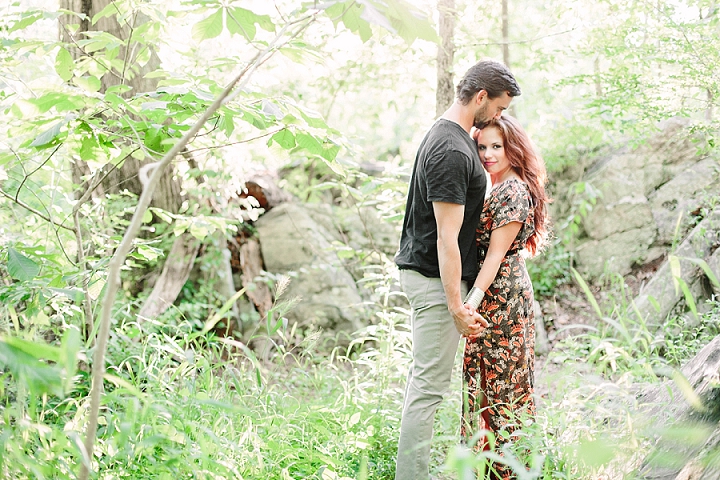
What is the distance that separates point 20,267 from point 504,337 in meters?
2.16

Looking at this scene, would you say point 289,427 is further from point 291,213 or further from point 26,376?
point 291,213

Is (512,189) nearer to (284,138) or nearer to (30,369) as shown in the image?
(284,138)

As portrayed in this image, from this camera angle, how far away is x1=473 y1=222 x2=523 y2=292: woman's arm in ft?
8.36

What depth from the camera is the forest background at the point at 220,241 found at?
1.74 meters

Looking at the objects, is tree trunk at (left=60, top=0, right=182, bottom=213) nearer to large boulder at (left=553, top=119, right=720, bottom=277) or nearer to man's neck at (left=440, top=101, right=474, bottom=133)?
man's neck at (left=440, top=101, right=474, bottom=133)

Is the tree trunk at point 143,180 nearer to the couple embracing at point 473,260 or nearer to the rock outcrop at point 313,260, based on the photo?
the rock outcrop at point 313,260

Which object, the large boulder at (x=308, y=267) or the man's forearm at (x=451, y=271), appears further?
the large boulder at (x=308, y=267)

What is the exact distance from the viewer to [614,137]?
21.4 ft

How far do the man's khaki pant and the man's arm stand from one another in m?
0.09

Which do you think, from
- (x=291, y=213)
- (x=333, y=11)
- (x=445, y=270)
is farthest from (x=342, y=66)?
(x=333, y=11)

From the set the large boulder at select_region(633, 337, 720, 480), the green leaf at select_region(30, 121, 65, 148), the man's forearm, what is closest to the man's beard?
the man's forearm

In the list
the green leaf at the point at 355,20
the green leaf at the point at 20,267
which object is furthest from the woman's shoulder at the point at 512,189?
the green leaf at the point at 20,267

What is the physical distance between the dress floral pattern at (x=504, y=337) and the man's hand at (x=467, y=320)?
261 millimetres

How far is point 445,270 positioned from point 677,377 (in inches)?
43.5
